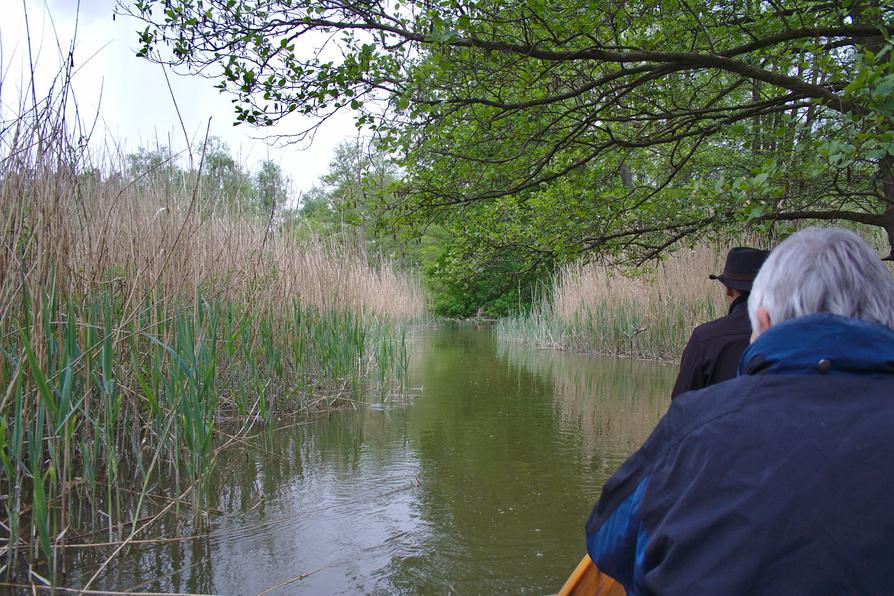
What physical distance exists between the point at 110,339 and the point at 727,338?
2.83 metres

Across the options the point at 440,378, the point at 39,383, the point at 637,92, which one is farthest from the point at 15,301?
the point at 440,378

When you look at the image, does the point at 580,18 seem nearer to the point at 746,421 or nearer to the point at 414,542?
the point at 414,542

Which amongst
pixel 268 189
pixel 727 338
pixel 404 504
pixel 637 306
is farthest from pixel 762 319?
pixel 637 306

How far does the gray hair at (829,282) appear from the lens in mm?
1089

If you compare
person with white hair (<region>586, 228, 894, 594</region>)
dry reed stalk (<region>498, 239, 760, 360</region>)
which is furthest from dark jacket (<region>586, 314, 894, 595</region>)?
dry reed stalk (<region>498, 239, 760, 360</region>)

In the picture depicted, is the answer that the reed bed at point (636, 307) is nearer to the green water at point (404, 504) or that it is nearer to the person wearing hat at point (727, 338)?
the green water at point (404, 504)

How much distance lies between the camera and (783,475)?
92 cm

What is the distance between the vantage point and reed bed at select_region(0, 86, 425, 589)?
9.30ft

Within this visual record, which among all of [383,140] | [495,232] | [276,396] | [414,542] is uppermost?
[383,140]

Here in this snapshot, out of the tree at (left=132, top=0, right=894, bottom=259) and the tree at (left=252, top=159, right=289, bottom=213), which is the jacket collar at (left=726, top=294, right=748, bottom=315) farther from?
the tree at (left=252, top=159, right=289, bottom=213)

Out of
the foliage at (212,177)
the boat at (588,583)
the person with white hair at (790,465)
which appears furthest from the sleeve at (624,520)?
the foliage at (212,177)

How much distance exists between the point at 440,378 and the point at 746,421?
370 inches

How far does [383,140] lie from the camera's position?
4836mm

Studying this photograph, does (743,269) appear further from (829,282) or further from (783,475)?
(783,475)
